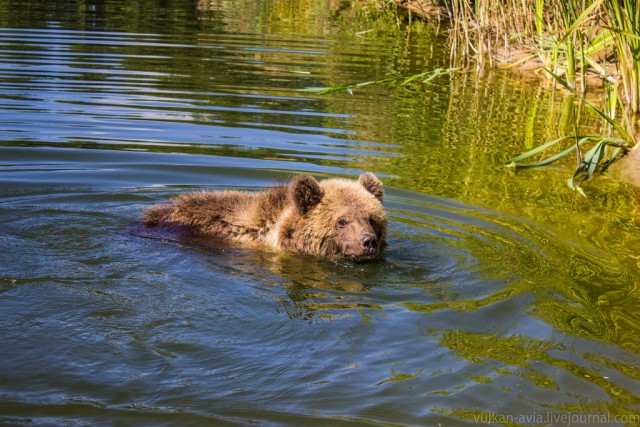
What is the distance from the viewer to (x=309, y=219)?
8.34 meters

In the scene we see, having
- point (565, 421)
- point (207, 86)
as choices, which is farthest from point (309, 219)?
point (207, 86)

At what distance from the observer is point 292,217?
330 inches

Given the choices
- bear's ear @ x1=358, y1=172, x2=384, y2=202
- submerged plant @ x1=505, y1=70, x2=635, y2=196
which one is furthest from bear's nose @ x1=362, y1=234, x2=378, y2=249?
submerged plant @ x1=505, y1=70, x2=635, y2=196

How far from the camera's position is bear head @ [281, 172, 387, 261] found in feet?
26.7

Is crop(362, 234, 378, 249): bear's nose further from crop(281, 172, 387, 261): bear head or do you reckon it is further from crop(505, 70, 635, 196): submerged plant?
crop(505, 70, 635, 196): submerged plant

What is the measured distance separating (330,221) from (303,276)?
92 cm

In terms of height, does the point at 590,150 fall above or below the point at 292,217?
above

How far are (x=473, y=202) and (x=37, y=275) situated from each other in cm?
545

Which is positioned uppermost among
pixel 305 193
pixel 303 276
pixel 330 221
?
pixel 305 193

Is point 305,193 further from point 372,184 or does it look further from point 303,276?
point 303,276

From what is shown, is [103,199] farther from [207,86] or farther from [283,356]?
[207,86]

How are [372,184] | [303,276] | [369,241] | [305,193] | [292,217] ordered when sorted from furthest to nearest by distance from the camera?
1. [372,184]
2. [292,217]
3. [305,193]
4. [369,241]
5. [303,276]

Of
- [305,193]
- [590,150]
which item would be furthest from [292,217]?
[590,150]

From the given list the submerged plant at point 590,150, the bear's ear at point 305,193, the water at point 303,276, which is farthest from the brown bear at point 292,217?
the submerged plant at point 590,150
